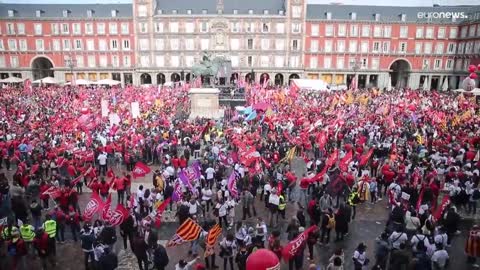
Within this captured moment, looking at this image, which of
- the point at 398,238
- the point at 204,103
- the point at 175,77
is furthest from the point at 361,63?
the point at 398,238

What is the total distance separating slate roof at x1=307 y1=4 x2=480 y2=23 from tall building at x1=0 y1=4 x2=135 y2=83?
3098cm

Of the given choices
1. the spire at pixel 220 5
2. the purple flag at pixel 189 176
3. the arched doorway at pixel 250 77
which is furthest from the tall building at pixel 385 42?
the purple flag at pixel 189 176

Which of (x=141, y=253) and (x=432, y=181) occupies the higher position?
(x=432, y=181)

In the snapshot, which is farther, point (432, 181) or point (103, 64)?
point (103, 64)

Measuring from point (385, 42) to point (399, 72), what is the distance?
7.84 metres

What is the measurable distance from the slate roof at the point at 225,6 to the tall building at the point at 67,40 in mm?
6681

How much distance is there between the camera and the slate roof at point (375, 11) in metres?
64.3

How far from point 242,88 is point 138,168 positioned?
25932 millimetres

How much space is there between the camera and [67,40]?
211ft

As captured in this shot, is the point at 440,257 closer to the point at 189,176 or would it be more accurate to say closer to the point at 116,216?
the point at 189,176

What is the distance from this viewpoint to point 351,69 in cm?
6550

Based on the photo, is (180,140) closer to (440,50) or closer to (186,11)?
(186,11)

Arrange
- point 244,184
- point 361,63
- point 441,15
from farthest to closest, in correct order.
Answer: point 361,63 → point 441,15 → point 244,184

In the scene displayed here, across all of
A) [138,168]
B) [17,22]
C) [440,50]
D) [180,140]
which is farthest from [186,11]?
[138,168]
